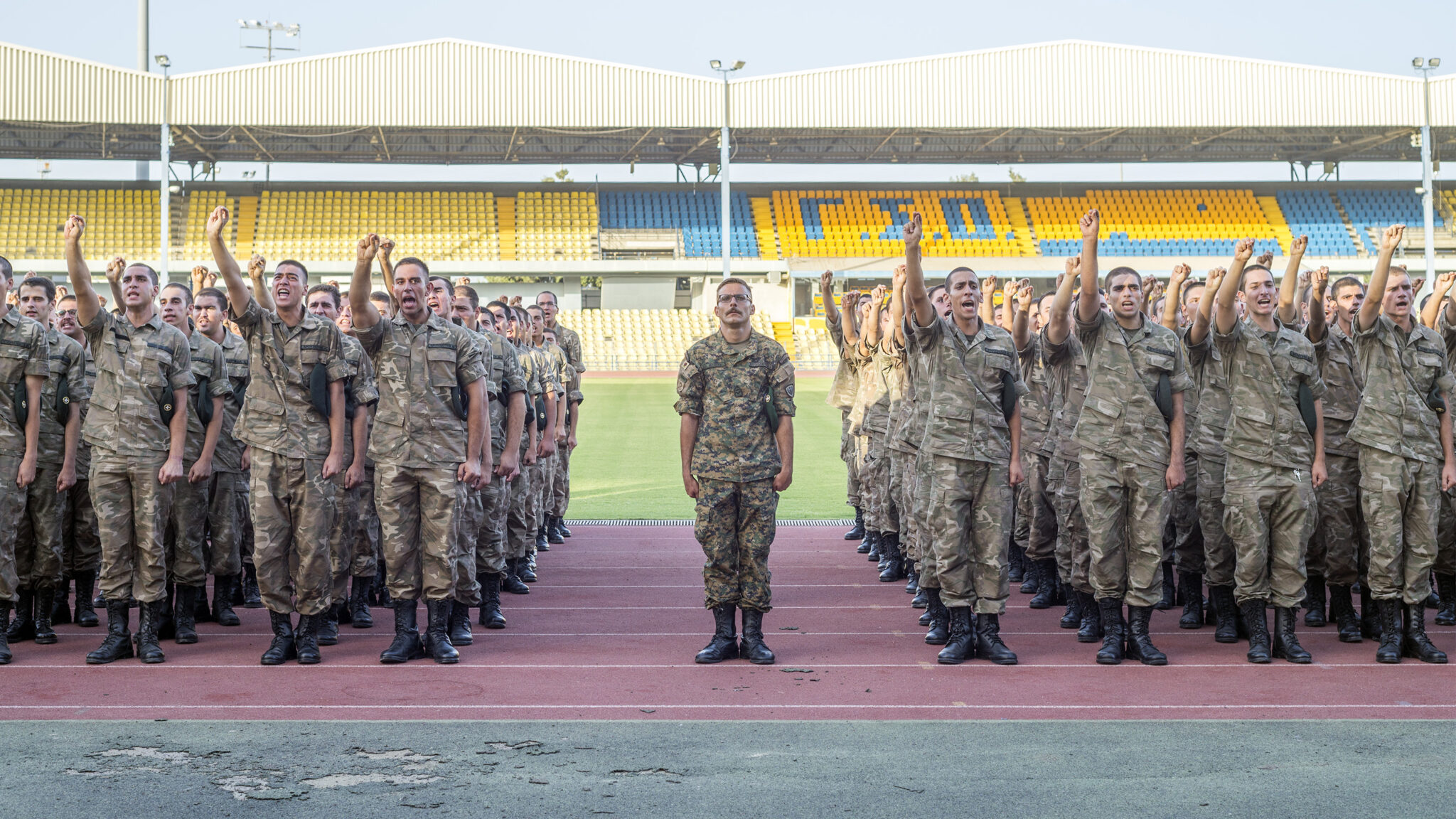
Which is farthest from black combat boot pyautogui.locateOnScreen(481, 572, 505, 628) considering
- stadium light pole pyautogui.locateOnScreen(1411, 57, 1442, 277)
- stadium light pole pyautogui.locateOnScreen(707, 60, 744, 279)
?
stadium light pole pyautogui.locateOnScreen(1411, 57, 1442, 277)

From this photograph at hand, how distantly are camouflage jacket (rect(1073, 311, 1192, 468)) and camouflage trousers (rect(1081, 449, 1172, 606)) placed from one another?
0.23 ft

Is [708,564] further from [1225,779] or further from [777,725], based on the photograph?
[1225,779]

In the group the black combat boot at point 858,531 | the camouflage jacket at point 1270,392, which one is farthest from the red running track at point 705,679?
the black combat boot at point 858,531

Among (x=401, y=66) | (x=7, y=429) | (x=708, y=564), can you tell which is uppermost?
(x=401, y=66)

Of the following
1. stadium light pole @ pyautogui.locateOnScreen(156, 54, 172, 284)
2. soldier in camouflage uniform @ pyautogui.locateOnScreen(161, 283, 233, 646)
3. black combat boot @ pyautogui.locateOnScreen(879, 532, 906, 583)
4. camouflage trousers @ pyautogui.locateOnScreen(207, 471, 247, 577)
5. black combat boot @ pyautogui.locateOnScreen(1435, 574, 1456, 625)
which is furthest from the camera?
stadium light pole @ pyautogui.locateOnScreen(156, 54, 172, 284)

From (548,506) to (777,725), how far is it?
5.67 metres

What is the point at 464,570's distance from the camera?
6359 mm

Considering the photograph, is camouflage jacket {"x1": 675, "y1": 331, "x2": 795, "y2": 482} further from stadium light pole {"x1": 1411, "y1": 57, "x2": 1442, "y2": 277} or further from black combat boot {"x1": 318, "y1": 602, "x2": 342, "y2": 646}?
stadium light pole {"x1": 1411, "y1": 57, "x2": 1442, "y2": 277}

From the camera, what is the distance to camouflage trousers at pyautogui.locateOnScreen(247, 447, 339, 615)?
19.2ft

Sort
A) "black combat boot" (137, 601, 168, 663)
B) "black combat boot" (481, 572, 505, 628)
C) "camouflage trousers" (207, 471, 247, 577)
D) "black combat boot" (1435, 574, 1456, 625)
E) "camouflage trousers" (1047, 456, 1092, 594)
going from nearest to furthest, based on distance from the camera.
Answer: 1. "black combat boot" (137, 601, 168, 663)
2. "camouflage trousers" (1047, 456, 1092, 594)
3. "camouflage trousers" (207, 471, 247, 577)
4. "black combat boot" (1435, 574, 1456, 625)
5. "black combat boot" (481, 572, 505, 628)

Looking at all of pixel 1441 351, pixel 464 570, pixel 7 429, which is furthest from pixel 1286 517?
pixel 7 429

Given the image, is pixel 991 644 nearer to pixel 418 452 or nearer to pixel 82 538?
pixel 418 452

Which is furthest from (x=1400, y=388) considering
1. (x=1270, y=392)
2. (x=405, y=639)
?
(x=405, y=639)

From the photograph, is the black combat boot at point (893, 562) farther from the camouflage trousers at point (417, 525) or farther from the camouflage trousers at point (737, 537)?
the camouflage trousers at point (417, 525)
